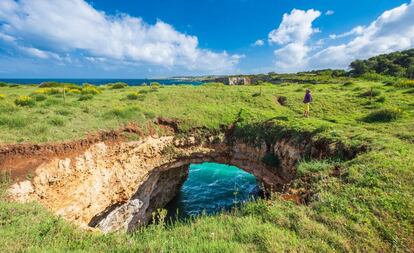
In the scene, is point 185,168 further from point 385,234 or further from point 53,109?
point 385,234

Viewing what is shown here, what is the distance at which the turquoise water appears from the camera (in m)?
22.1

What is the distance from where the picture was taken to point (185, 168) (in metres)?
23.8

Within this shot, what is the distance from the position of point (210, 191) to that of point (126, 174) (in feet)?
37.6

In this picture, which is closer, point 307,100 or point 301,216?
point 301,216

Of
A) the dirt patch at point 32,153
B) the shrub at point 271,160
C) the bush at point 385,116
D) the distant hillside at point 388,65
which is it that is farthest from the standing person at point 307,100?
the distant hillside at point 388,65

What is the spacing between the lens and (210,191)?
982 inches

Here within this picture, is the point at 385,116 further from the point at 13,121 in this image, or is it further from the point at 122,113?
the point at 13,121

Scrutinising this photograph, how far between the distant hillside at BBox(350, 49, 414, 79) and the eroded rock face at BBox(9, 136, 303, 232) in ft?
166

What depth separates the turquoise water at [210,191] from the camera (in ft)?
72.6

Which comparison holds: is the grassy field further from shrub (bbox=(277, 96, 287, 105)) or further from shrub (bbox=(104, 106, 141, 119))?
shrub (bbox=(277, 96, 287, 105))

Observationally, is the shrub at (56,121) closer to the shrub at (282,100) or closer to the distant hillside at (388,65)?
the shrub at (282,100)

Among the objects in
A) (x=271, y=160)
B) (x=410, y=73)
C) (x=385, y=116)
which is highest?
(x=410, y=73)

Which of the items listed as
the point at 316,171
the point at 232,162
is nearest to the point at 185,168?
the point at 232,162

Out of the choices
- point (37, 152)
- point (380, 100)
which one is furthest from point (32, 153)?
point (380, 100)
